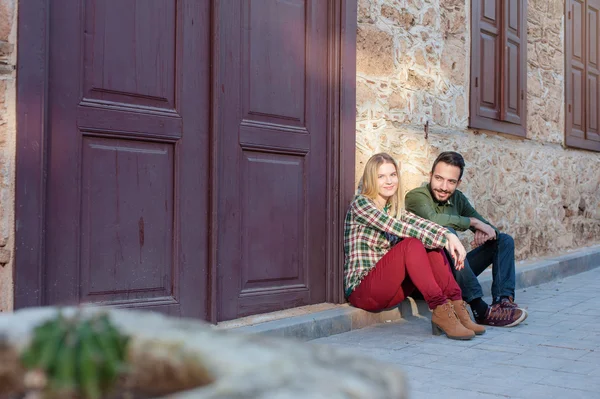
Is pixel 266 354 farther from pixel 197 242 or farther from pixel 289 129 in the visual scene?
pixel 289 129

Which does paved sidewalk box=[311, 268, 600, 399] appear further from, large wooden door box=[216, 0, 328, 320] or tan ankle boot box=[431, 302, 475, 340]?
large wooden door box=[216, 0, 328, 320]

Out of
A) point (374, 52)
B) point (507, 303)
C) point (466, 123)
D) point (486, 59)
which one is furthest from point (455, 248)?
point (486, 59)

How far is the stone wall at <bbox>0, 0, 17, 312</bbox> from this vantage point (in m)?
2.88

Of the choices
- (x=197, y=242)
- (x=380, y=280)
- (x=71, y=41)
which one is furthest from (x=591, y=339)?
(x=71, y=41)

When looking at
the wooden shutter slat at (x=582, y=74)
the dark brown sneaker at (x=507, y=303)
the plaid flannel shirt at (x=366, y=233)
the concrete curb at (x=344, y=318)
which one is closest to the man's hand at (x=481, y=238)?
the dark brown sneaker at (x=507, y=303)

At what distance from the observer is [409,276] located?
4328 mm

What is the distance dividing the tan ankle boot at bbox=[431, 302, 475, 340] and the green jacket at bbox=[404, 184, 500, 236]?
0.78 meters

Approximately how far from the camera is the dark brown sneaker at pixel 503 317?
449cm

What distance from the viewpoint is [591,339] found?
4.09m

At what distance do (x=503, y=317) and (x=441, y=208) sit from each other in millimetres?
915

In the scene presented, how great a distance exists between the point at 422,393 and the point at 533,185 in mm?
4904

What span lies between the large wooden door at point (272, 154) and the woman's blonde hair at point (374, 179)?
279 mm

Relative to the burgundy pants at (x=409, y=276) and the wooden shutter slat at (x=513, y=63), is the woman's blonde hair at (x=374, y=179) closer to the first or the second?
the burgundy pants at (x=409, y=276)

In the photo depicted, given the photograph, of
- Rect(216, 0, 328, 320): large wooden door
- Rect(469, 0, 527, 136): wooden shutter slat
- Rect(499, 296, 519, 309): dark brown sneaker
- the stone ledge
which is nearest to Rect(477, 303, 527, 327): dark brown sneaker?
Rect(499, 296, 519, 309): dark brown sneaker
